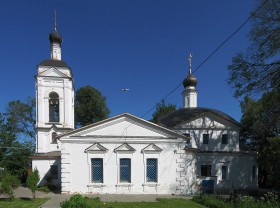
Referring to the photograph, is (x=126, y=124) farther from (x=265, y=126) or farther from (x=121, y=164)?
(x=265, y=126)

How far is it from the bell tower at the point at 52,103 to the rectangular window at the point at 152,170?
934 cm

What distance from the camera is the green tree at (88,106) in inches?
1686

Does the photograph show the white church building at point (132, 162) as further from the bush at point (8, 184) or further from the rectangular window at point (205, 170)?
the bush at point (8, 184)

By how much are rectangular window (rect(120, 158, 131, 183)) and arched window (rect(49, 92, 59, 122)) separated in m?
9.37

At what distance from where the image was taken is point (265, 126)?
1761cm

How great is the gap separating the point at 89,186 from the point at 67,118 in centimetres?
832

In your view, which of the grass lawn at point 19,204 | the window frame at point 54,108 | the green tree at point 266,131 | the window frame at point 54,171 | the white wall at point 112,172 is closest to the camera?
the grass lawn at point 19,204

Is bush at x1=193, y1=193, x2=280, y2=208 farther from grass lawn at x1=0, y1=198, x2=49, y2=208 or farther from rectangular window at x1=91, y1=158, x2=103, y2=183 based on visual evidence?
grass lawn at x1=0, y1=198, x2=49, y2=208

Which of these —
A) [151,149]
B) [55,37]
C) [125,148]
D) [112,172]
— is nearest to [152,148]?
[151,149]

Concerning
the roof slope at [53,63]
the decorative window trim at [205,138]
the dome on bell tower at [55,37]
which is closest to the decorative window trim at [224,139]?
the decorative window trim at [205,138]

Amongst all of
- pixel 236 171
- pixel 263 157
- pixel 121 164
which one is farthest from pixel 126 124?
pixel 263 157

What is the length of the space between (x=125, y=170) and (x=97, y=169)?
204 cm

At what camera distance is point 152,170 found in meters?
18.5

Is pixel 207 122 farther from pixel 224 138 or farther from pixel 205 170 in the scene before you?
pixel 205 170
